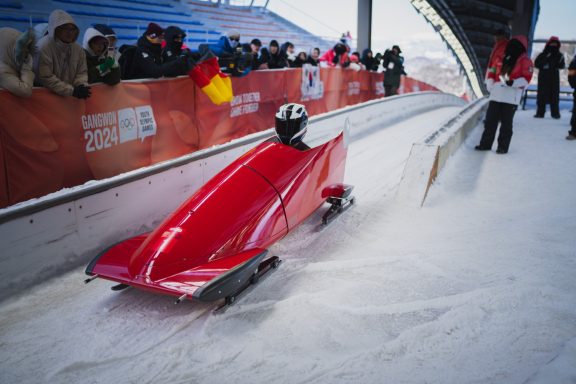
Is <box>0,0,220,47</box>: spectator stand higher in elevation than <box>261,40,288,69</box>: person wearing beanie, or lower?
higher

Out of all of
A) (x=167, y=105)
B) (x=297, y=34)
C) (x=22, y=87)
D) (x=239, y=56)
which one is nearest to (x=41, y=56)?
(x=22, y=87)

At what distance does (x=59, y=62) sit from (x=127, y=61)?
116 cm

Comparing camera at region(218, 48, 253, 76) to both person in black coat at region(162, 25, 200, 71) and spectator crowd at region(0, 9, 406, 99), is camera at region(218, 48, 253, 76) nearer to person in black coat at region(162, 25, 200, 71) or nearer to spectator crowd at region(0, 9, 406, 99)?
spectator crowd at region(0, 9, 406, 99)

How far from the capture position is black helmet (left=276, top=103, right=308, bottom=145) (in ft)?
10.6

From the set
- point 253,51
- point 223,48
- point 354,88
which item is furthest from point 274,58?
point 354,88

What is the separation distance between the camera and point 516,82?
5457mm

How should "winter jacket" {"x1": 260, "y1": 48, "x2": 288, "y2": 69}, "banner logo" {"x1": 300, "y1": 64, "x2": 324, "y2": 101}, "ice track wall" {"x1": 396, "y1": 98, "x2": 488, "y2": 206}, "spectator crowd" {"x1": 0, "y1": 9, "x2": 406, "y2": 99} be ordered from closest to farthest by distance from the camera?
1. "spectator crowd" {"x1": 0, "y1": 9, "x2": 406, "y2": 99}
2. "ice track wall" {"x1": 396, "y1": 98, "x2": 488, "y2": 206}
3. "winter jacket" {"x1": 260, "y1": 48, "x2": 288, "y2": 69}
4. "banner logo" {"x1": 300, "y1": 64, "x2": 324, "y2": 101}

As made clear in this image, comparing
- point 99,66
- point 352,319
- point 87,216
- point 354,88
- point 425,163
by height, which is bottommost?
point 352,319

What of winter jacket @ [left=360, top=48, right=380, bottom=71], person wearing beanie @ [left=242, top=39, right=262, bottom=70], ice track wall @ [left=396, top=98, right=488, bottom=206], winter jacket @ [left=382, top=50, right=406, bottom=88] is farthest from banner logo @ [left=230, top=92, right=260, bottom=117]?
winter jacket @ [left=360, top=48, right=380, bottom=71]

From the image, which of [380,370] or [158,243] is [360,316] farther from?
[158,243]

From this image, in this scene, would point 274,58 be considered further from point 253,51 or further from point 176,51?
point 176,51

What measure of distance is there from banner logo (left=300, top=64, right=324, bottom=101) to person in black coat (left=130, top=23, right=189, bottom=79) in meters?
3.31

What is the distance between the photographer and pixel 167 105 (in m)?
4.59

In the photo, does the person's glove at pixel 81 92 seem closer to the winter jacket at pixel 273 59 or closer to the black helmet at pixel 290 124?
the black helmet at pixel 290 124
